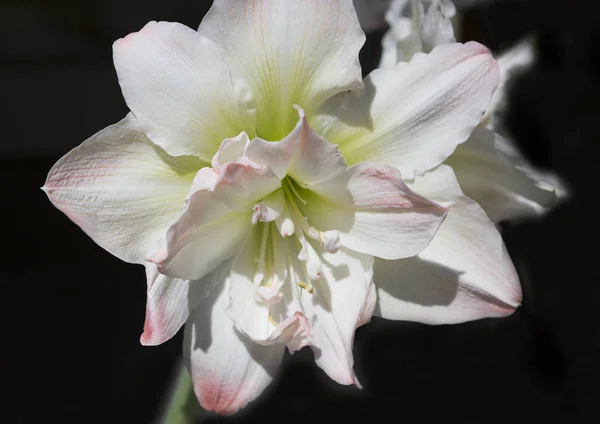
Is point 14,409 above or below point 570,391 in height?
above

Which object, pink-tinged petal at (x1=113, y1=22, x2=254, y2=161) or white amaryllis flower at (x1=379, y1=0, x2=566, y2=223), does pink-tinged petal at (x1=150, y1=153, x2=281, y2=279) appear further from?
white amaryllis flower at (x1=379, y1=0, x2=566, y2=223)

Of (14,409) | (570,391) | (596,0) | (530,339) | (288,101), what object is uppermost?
(288,101)

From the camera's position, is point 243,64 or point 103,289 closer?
point 243,64

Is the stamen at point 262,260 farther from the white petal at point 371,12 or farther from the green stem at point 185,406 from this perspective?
the white petal at point 371,12

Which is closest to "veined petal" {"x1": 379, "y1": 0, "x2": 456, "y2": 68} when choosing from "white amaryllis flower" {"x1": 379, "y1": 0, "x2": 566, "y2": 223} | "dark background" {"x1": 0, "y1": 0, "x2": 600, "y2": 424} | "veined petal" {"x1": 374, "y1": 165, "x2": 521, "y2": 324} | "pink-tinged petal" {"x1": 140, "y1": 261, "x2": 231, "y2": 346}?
"white amaryllis flower" {"x1": 379, "y1": 0, "x2": 566, "y2": 223}

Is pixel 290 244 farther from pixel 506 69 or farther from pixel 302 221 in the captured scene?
pixel 506 69

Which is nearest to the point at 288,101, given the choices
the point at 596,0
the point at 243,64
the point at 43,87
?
the point at 243,64

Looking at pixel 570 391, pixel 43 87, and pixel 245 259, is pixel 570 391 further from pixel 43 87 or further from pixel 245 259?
pixel 245 259
